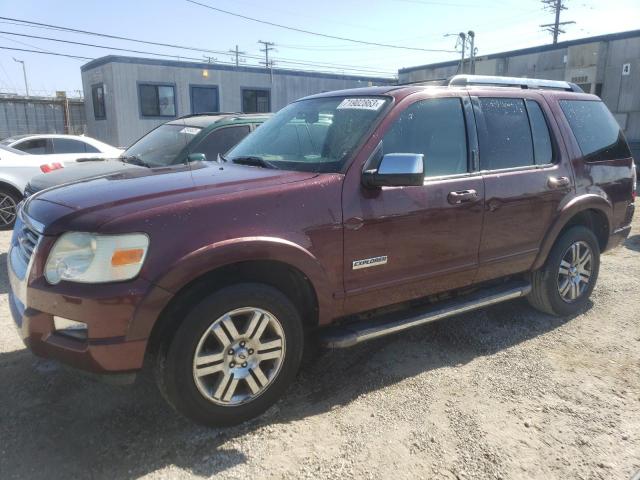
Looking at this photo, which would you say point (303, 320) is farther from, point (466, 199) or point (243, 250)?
point (466, 199)

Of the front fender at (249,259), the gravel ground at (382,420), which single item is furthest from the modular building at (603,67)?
the front fender at (249,259)

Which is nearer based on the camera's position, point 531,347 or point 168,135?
point 531,347

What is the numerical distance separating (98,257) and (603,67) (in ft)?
76.6

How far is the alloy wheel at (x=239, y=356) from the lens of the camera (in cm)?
271

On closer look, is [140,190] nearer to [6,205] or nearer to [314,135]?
[314,135]

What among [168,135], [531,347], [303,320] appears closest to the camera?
[303,320]

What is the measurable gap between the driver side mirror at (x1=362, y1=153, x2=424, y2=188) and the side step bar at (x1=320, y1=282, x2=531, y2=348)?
3.01 feet

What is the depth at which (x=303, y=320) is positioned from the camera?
3.26m

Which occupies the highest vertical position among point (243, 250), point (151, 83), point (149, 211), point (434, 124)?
point (151, 83)

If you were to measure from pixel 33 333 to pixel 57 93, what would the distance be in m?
25.2

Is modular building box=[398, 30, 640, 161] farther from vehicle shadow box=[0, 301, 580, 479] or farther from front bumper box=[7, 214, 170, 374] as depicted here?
front bumper box=[7, 214, 170, 374]

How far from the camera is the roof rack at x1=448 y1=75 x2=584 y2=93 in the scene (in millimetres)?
3857

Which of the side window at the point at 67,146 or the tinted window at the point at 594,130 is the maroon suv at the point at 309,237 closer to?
the tinted window at the point at 594,130

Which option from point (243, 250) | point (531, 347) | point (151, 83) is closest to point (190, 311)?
point (243, 250)
